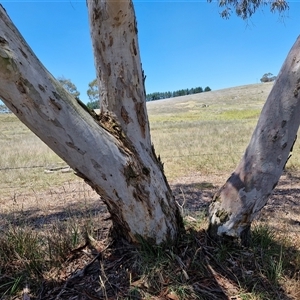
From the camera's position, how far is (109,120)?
6.05ft

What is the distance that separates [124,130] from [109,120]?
0.12 m

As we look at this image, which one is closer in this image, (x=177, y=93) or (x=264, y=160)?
(x=264, y=160)

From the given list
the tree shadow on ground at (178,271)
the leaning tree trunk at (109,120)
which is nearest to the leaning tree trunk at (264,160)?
the tree shadow on ground at (178,271)

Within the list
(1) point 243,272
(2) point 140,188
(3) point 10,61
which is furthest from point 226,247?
(3) point 10,61

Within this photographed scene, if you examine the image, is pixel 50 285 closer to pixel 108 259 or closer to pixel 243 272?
pixel 108 259

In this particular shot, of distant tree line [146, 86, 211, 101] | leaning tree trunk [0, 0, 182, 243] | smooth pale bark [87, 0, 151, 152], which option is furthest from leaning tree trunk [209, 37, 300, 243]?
distant tree line [146, 86, 211, 101]

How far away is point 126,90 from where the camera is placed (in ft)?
5.84

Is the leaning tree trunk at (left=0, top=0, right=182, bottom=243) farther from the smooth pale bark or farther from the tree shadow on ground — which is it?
the tree shadow on ground

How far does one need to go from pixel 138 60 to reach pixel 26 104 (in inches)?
30.1

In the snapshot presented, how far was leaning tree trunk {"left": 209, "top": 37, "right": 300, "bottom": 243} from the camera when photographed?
180 cm

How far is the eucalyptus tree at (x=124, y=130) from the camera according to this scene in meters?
1.39

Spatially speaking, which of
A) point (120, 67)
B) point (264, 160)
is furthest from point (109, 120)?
point (264, 160)

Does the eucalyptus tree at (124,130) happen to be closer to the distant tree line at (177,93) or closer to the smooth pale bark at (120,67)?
the smooth pale bark at (120,67)

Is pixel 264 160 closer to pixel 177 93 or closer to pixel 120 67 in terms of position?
pixel 120 67
